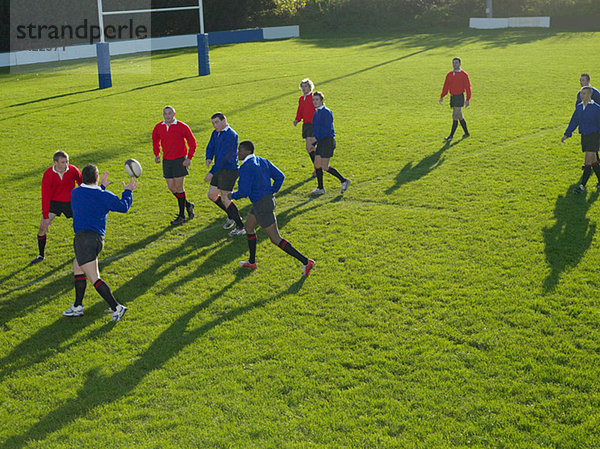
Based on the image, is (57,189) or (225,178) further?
(225,178)

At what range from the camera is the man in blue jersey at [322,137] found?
37.3ft

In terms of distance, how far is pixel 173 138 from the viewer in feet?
34.6

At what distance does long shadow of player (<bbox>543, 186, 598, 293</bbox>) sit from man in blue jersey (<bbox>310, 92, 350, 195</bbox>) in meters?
4.17

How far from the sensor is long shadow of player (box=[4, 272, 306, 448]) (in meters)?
5.70

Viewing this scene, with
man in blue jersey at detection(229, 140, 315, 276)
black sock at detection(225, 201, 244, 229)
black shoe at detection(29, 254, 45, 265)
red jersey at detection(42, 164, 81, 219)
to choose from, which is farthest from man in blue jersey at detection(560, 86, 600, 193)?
black shoe at detection(29, 254, 45, 265)

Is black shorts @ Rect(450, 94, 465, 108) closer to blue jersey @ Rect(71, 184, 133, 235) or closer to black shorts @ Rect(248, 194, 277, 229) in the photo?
black shorts @ Rect(248, 194, 277, 229)

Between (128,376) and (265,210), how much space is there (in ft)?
9.96

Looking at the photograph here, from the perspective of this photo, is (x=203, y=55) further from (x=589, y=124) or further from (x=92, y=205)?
(x=92, y=205)

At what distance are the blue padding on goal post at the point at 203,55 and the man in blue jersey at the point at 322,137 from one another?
Result: 1967 centimetres

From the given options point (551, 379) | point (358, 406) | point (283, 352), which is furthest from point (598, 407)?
point (283, 352)

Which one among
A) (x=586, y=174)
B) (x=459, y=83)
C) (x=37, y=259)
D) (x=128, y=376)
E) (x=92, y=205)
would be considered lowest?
(x=128, y=376)

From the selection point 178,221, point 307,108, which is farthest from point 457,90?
point 178,221

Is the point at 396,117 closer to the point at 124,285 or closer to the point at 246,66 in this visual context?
the point at 124,285

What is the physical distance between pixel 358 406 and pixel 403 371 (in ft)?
2.55
